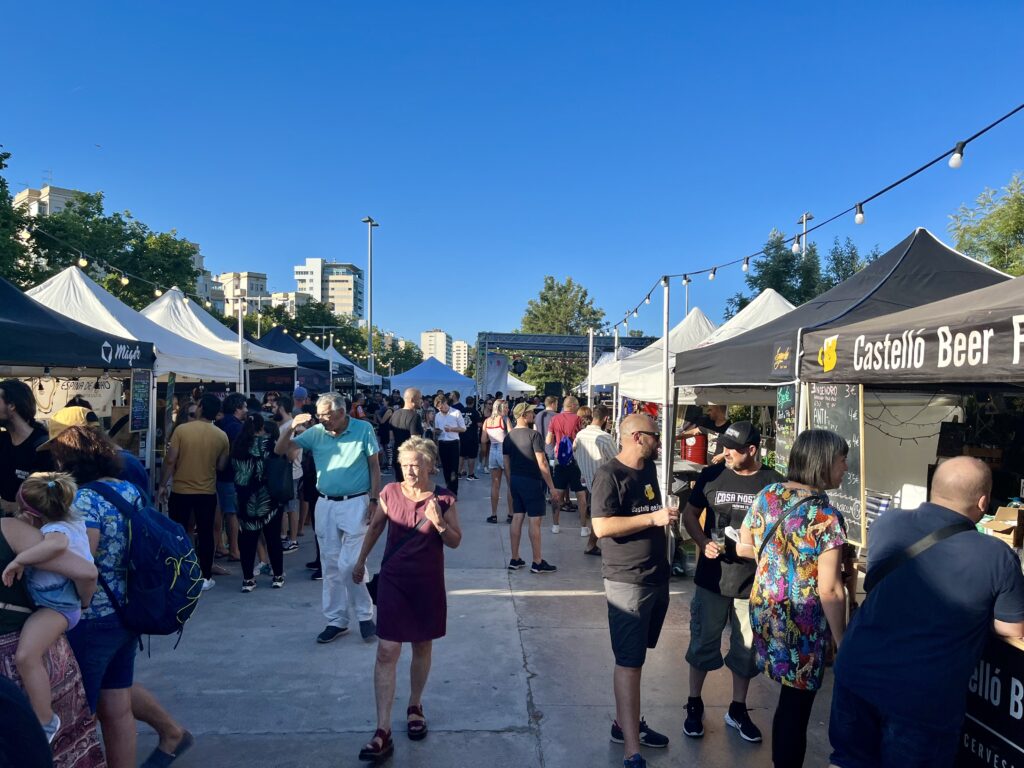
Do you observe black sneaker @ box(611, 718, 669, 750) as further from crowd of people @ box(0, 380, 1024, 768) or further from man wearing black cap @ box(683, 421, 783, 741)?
man wearing black cap @ box(683, 421, 783, 741)

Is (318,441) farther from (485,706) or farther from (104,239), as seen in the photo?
(104,239)

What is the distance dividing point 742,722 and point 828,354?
91.6 inches

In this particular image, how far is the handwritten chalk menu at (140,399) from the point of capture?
23.1ft

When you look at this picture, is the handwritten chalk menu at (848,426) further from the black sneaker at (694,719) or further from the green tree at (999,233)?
the green tree at (999,233)

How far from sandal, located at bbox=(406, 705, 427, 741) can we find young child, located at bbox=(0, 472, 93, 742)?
1.62 meters

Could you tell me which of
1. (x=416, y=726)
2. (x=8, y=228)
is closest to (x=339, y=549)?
(x=416, y=726)

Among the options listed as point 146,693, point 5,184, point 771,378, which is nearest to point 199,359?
point 146,693

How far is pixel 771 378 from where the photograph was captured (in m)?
5.34

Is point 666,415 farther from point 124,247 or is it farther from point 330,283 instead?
point 330,283

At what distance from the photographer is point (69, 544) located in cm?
239

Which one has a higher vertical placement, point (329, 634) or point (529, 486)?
point (529, 486)

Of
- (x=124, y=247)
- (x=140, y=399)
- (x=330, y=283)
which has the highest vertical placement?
(x=330, y=283)

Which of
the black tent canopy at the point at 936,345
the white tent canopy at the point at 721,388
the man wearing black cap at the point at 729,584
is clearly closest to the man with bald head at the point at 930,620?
the black tent canopy at the point at 936,345

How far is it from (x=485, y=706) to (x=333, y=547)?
171 cm
